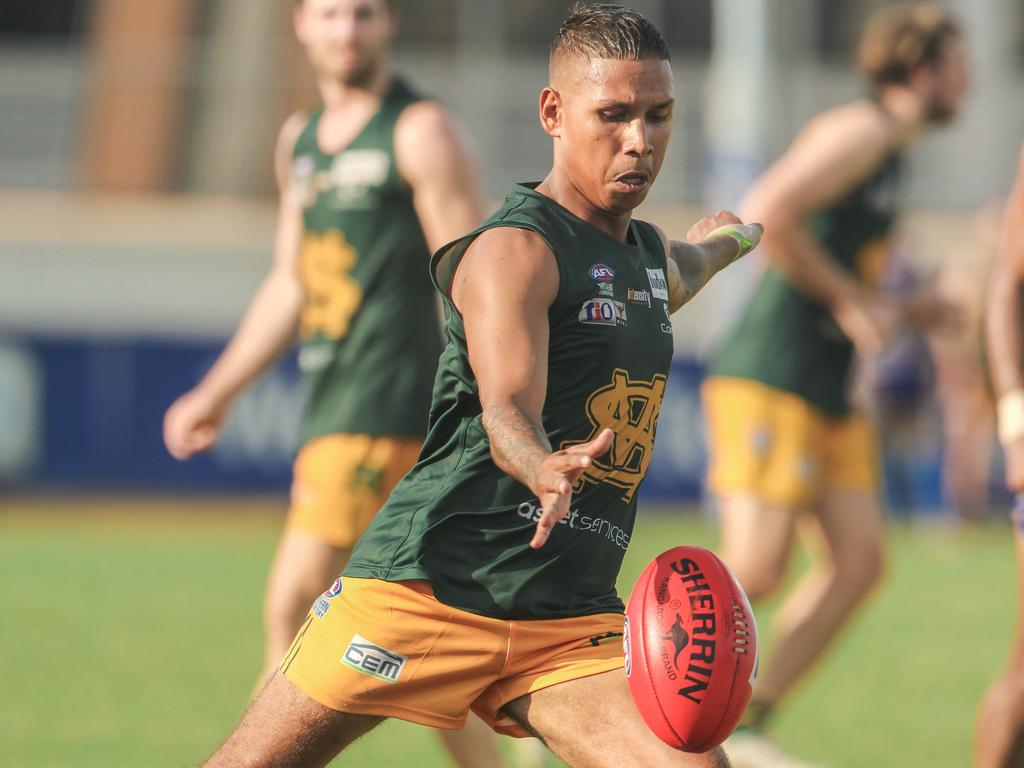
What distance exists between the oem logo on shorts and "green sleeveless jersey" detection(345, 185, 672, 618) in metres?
0.15

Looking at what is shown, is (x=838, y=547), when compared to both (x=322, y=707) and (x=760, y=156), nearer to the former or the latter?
(x=322, y=707)

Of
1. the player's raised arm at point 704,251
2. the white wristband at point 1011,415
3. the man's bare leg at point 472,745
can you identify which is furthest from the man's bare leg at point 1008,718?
the man's bare leg at point 472,745

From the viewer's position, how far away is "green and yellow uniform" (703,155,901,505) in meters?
6.54

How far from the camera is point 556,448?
3.66m

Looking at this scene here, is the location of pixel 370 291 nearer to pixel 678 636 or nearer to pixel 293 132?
pixel 293 132

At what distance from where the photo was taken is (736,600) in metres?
3.60

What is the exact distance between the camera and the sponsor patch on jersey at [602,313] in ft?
11.8

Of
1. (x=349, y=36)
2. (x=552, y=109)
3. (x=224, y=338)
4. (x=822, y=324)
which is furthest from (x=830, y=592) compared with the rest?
(x=224, y=338)

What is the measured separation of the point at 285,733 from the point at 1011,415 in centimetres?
Answer: 227

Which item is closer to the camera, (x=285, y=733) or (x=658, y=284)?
(x=285, y=733)

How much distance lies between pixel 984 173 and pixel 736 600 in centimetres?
2063

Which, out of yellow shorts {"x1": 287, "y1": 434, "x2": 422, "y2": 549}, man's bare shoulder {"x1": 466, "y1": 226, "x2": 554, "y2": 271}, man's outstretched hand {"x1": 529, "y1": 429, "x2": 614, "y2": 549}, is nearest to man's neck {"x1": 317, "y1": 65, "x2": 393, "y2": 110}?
yellow shorts {"x1": 287, "y1": 434, "x2": 422, "y2": 549}

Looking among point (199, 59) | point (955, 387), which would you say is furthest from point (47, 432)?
point (955, 387)

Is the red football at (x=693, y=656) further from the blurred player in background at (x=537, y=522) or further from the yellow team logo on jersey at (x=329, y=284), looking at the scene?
the yellow team logo on jersey at (x=329, y=284)
